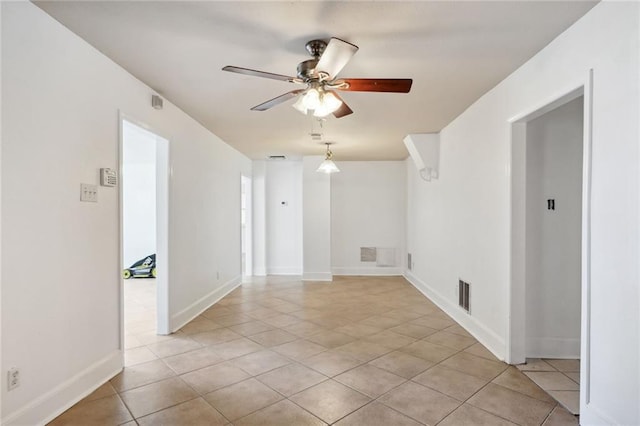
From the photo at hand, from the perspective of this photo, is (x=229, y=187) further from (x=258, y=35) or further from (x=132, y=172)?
(x=258, y=35)

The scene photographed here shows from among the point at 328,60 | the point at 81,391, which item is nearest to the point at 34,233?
the point at 81,391

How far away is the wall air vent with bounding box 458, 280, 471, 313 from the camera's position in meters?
4.04

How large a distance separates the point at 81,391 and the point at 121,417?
1.44ft

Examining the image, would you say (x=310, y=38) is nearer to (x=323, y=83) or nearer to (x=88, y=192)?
(x=323, y=83)

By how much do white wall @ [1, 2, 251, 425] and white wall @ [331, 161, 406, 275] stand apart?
4.88m

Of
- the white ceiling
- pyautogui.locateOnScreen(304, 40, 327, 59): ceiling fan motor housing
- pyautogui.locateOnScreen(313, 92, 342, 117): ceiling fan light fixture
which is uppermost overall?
the white ceiling

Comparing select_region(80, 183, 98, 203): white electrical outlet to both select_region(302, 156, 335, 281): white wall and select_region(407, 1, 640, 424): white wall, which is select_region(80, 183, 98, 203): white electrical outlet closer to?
select_region(407, 1, 640, 424): white wall

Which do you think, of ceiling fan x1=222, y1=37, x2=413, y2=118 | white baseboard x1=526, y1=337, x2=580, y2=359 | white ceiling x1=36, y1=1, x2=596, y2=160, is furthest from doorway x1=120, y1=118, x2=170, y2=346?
white baseboard x1=526, y1=337, x2=580, y2=359

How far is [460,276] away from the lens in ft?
14.0

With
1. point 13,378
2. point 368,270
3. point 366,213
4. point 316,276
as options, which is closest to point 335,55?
point 13,378

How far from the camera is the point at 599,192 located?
2037 mm

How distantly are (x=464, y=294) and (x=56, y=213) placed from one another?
389 centimetres

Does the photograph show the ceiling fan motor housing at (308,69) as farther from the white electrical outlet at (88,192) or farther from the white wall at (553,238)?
the white wall at (553,238)

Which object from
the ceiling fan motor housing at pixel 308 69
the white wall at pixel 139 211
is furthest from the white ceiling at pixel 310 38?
the white wall at pixel 139 211
